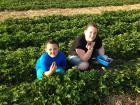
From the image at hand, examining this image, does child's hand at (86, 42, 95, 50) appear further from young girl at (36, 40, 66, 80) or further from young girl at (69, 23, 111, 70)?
young girl at (36, 40, 66, 80)

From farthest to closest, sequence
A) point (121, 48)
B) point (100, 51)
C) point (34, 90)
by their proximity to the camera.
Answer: point (121, 48), point (100, 51), point (34, 90)

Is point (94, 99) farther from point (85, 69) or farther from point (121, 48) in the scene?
point (121, 48)

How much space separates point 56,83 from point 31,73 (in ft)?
4.77

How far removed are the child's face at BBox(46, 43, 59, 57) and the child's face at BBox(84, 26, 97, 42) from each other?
38.2 inches

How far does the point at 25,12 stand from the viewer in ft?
69.6

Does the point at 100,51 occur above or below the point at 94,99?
above

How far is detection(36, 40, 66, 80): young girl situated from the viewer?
27.1 ft

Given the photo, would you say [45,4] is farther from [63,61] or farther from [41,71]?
[41,71]

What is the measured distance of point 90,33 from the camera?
874 centimetres

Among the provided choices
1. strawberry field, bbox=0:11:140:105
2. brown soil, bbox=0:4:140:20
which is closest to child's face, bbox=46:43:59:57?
strawberry field, bbox=0:11:140:105

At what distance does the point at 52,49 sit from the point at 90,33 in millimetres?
1113

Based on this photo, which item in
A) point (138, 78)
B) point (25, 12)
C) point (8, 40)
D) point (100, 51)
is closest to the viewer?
point (138, 78)

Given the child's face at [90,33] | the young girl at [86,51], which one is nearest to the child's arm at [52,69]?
the young girl at [86,51]

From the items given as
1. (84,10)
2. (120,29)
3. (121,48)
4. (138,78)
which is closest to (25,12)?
(84,10)
